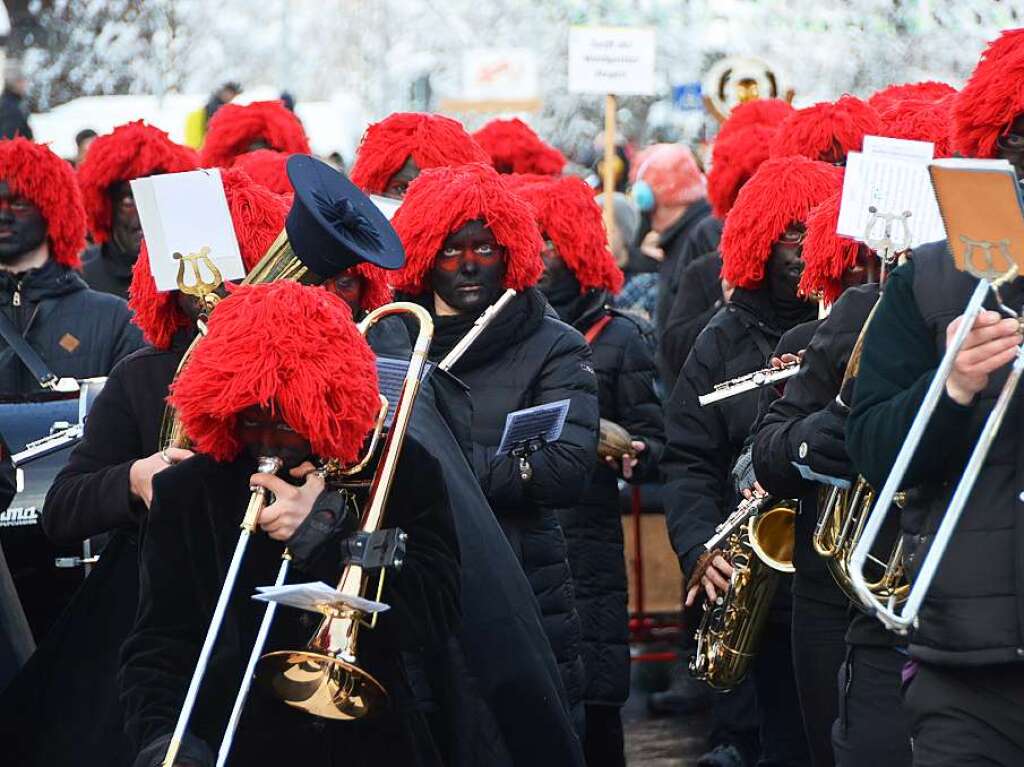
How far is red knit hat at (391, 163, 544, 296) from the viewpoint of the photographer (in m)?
6.61

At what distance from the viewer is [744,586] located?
641cm

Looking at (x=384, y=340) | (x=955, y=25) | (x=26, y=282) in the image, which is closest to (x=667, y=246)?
(x=26, y=282)

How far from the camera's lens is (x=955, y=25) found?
958 inches

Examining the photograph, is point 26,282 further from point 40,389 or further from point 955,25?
point 955,25

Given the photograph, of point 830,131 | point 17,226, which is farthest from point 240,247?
point 830,131

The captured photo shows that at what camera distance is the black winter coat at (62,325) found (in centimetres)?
711

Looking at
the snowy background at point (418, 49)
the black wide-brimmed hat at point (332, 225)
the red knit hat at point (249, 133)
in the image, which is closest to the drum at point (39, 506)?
the black wide-brimmed hat at point (332, 225)

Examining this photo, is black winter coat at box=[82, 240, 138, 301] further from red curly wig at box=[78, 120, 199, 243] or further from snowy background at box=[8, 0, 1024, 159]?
snowy background at box=[8, 0, 1024, 159]

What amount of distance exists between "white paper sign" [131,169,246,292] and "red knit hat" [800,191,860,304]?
1531 millimetres

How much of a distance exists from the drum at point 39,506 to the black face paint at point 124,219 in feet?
8.17

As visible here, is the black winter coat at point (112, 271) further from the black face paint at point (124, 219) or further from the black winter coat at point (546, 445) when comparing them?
the black winter coat at point (546, 445)

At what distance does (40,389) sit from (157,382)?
147 centimetres

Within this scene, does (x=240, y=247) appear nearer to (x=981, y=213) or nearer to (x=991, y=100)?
(x=991, y=100)

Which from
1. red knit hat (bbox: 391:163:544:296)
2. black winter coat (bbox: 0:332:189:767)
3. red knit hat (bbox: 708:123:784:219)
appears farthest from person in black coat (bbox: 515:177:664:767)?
black winter coat (bbox: 0:332:189:767)
